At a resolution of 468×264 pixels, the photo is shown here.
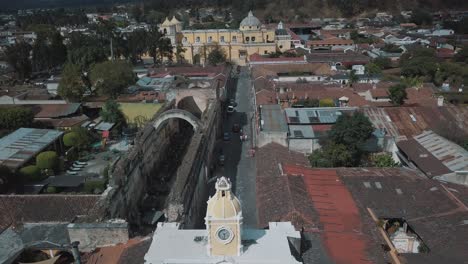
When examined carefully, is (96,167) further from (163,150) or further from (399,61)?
(399,61)

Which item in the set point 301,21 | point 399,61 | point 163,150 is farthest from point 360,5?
point 163,150

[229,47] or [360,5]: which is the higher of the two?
[360,5]

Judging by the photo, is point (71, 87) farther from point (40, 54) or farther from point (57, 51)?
point (57, 51)

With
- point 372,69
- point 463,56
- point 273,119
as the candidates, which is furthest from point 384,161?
point 463,56

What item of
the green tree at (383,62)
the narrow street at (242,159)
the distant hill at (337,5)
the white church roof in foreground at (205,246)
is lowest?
the narrow street at (242,159)

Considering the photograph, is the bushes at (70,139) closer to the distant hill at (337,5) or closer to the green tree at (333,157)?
the green tree at (333,157)

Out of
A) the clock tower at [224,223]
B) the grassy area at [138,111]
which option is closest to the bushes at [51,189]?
the grassy area at [138,111]

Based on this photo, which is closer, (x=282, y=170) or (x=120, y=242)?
(x=120, y=242)
